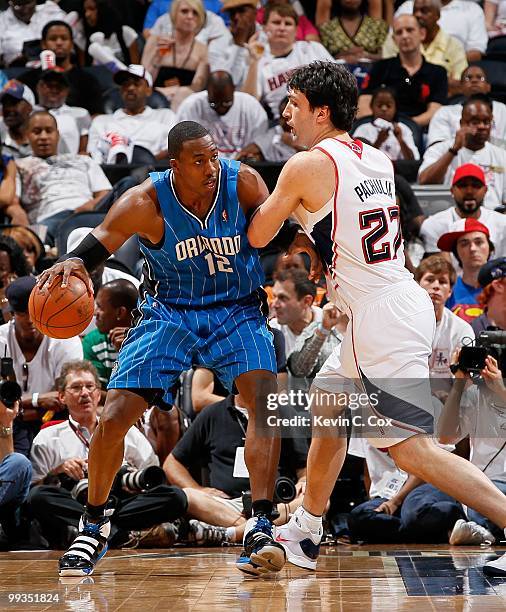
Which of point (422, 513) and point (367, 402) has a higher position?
point (367, 402)

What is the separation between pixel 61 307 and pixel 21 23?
8.67 meters

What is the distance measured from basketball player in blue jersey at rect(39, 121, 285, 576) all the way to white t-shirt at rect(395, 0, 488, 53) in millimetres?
7680

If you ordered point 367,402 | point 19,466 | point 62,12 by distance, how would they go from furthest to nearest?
1. point 62,12
2. point 19,466
3. point 367,402

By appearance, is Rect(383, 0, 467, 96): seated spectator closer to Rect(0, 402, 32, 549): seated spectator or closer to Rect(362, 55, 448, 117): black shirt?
Rect(362, 55, 448, 117): black shirt

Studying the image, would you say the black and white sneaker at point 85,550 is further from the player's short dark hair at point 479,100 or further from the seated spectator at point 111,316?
the player's short dark hair at point 479,100

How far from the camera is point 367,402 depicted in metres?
4.41

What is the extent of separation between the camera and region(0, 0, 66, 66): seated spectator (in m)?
12.1

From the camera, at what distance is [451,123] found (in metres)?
10.1

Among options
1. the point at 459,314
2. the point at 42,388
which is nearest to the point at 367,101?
the point at 459,314

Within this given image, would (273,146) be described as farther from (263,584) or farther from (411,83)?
(263,584)

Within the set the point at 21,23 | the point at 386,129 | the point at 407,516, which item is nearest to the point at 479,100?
the point at 386,129

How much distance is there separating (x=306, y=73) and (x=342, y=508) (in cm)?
309

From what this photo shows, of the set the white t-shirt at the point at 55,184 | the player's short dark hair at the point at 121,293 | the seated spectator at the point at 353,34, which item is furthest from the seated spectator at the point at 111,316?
the seated spectator at the point at 353,34

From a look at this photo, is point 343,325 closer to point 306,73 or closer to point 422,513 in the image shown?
point 422,513
